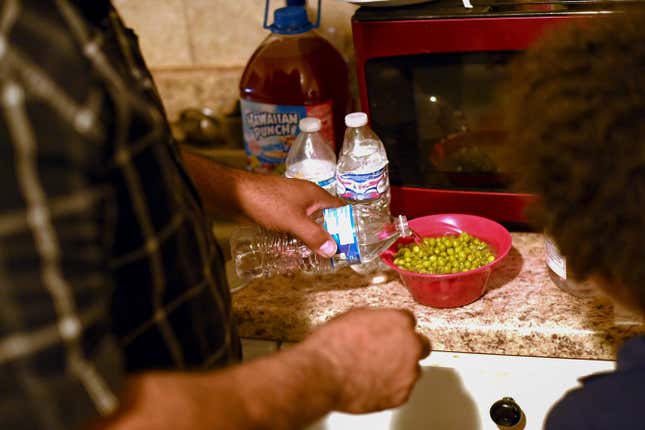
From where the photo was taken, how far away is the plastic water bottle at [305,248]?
3.29 ft

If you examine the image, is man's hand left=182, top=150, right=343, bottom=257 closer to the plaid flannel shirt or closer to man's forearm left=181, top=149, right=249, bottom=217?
man's forearm left=181, top=149, right=249, bottom=217

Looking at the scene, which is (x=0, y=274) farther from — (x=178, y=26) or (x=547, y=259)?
(x=178, y=26)

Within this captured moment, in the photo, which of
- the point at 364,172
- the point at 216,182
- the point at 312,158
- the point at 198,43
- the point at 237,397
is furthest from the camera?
the point at 198,43

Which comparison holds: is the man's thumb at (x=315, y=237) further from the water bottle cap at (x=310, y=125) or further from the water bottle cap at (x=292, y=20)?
the water bottle cap at (x=292, y=20)

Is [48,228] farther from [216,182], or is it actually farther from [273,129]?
[273,129]

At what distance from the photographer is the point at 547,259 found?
1.06m

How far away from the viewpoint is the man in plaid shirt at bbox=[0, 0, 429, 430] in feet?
1.51

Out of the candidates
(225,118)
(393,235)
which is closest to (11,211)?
(393,235)

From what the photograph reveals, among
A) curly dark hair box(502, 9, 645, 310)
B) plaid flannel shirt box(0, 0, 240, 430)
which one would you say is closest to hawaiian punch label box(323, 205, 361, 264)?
curly dark hair box(502, 9, 645, 310)

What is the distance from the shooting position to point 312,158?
122 centimetres

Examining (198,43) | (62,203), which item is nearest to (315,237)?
(62,203)

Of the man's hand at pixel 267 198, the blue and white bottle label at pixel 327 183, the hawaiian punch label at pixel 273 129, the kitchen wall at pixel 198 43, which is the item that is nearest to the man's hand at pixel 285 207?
the man's hand at pixel 267 198

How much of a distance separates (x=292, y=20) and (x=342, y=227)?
1.43 feet

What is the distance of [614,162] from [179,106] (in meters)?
→ 1.10
